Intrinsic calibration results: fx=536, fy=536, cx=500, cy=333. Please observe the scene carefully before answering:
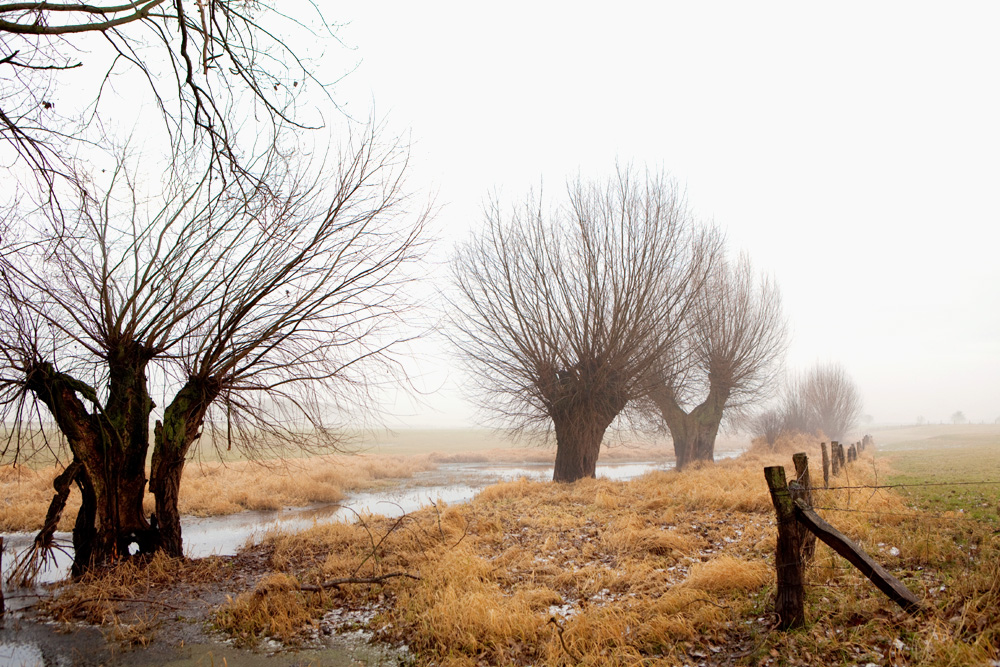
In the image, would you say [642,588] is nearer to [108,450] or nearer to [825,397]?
[108,450]

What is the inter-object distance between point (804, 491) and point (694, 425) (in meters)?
18.5

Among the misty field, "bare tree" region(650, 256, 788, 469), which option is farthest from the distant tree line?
the misty field

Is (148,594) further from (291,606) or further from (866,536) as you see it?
(866,536)

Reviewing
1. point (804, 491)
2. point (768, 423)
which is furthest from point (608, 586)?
point (768, 423)

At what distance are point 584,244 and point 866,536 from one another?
971cm

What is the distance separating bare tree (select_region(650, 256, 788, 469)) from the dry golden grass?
1174 centimetres

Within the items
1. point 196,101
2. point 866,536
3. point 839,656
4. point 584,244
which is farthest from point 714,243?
point 196,101

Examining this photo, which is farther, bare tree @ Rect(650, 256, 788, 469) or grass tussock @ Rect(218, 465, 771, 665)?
bare tree @ Rect(650, 256, 788, 469)

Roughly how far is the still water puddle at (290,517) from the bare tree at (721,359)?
7109mm

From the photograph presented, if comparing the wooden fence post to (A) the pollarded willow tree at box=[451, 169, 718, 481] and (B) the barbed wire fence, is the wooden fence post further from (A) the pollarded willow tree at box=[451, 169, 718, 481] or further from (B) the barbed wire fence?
(A) the pollarded willow tree at box=[451, 169, 718, 481]

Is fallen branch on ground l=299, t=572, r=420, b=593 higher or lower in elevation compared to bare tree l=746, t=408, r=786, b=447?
higher

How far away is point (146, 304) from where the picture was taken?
7566mm

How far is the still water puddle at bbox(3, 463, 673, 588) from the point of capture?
953cm

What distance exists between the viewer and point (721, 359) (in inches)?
828
